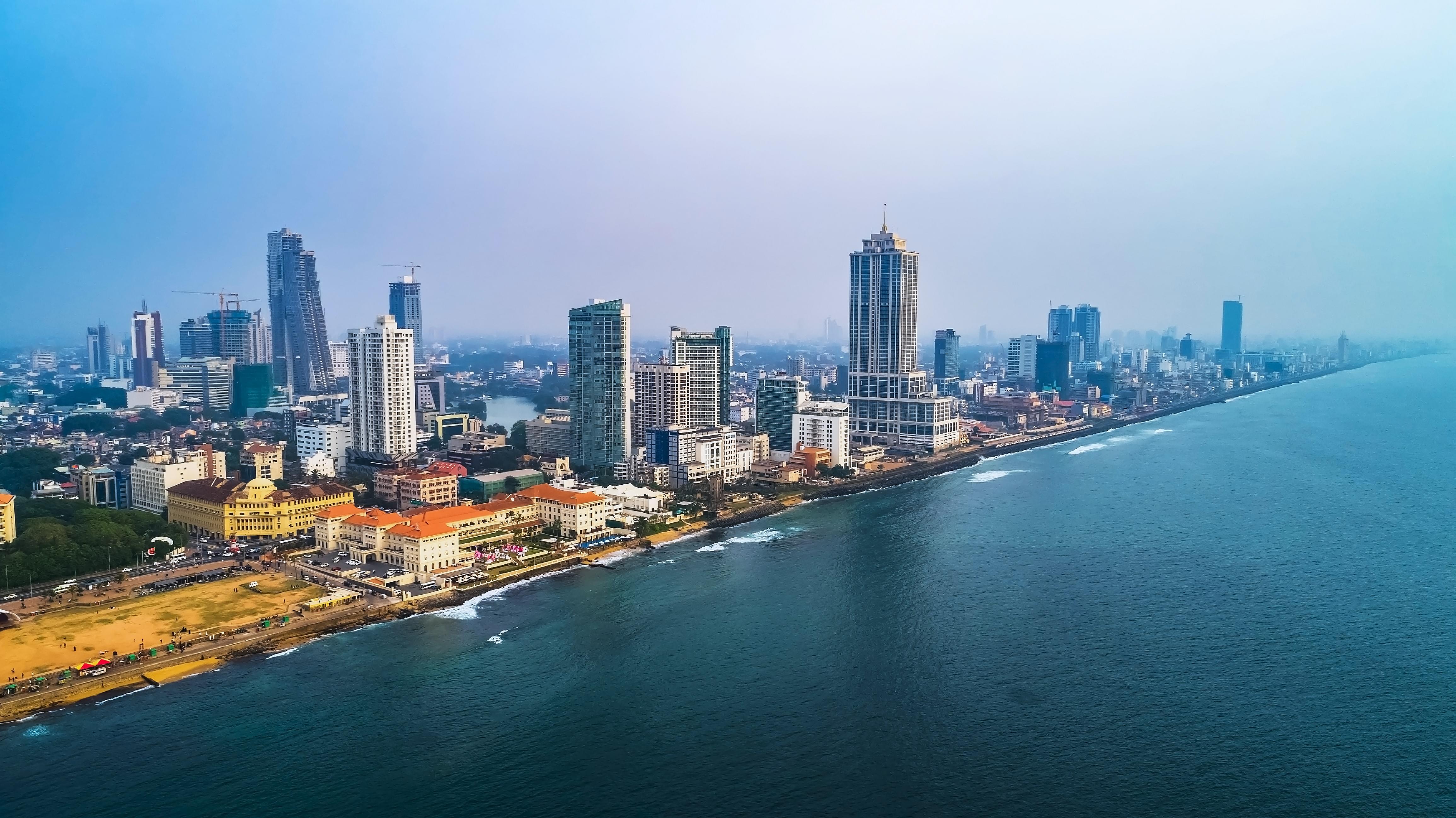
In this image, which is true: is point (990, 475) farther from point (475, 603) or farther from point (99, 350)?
point (99, 350)

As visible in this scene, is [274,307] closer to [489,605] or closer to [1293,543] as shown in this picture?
[489,605]

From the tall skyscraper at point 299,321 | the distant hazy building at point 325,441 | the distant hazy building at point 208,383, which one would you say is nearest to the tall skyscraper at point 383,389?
the distant hazy building at point 325,441

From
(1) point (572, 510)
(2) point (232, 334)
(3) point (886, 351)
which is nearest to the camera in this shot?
(1) point (572, 510)

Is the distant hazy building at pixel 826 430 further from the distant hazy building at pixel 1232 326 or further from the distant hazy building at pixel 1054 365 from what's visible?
the distant hazy building at pixel 1232 326

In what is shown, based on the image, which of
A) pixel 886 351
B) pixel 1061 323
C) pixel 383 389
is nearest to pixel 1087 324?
pixel 1061 323

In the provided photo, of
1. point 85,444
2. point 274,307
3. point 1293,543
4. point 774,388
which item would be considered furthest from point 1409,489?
point 274,307

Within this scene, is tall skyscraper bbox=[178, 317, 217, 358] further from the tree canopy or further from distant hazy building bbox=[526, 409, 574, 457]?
the tree canopy
